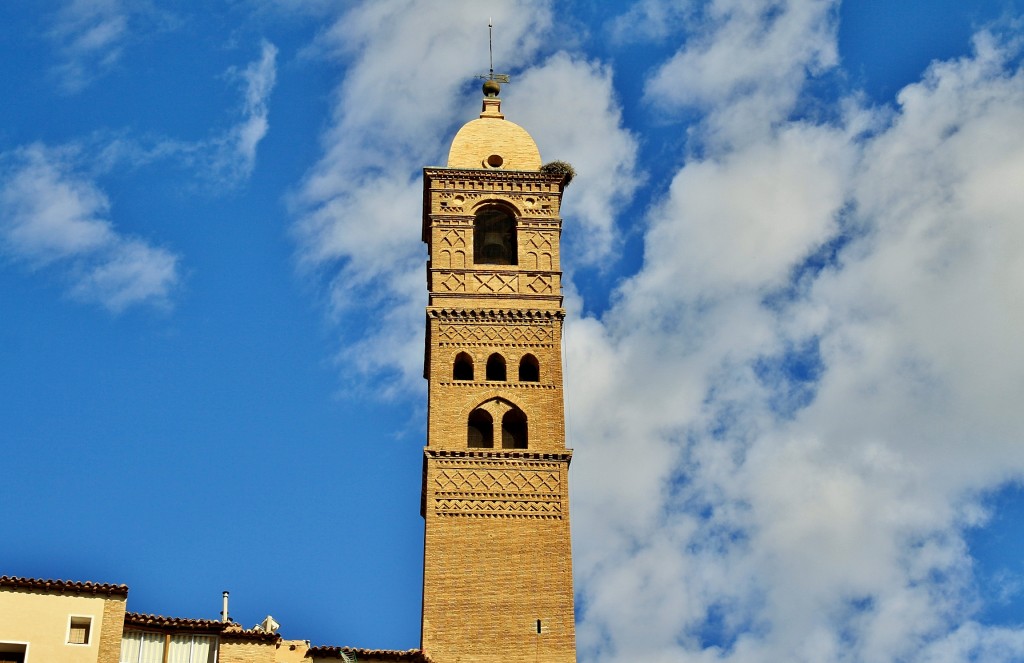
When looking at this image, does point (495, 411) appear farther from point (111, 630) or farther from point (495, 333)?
point (111, 630)

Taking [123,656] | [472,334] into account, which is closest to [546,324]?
[472,334]

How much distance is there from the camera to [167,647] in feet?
96.6

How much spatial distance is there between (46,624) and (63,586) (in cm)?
67

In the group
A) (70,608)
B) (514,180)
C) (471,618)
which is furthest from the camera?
(514,180)

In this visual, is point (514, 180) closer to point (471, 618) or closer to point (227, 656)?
point (471, 618)

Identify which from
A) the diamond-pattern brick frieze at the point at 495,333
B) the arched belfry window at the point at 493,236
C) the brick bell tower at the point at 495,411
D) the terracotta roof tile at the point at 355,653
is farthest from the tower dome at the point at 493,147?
the terracotta roof tile at the point at 355,653

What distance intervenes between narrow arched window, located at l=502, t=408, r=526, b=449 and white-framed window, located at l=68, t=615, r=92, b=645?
476 inches

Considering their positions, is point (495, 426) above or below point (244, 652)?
above

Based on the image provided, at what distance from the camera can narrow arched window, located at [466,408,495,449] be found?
38250 mm

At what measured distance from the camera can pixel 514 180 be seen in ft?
136

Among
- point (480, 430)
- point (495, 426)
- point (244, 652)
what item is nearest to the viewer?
point (244, 652)

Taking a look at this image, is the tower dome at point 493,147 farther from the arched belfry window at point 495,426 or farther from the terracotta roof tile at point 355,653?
the terracotta roof tile at point 355,653

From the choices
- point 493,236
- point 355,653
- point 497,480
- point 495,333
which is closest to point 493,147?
point 493,236

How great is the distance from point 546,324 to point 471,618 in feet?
24.4
